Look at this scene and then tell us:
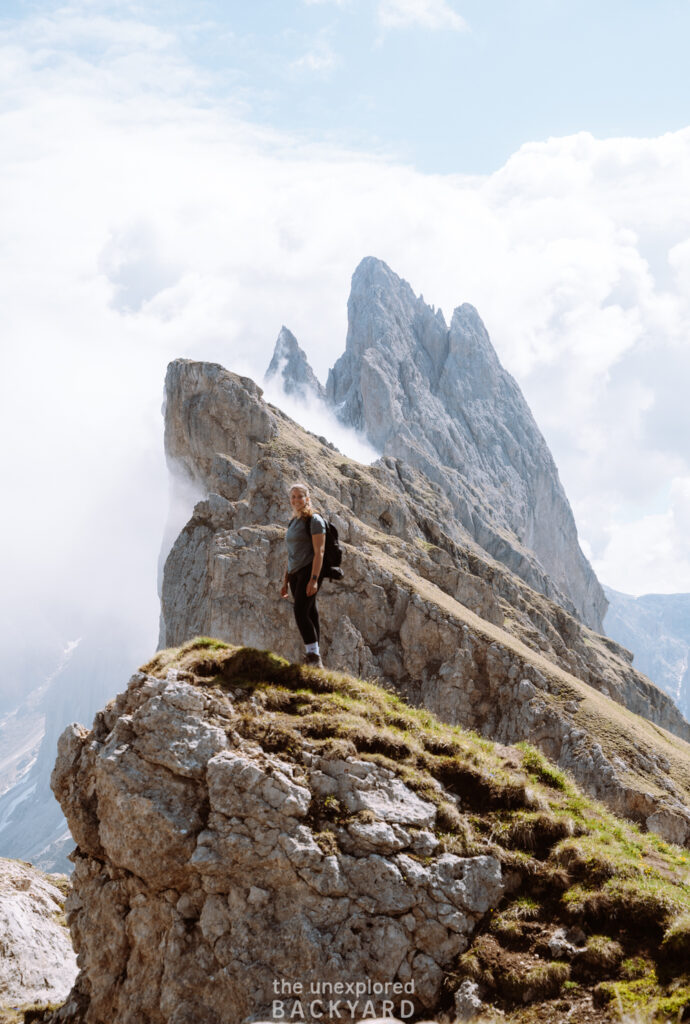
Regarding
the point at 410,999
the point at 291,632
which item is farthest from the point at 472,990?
the point at 291,632

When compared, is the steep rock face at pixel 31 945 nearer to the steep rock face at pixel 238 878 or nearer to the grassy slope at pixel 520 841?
the steep rock face at pixel 238 878

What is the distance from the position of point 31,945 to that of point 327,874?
1311 centimetres

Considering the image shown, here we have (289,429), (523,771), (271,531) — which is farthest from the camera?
(289,429)

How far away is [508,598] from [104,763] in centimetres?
9277

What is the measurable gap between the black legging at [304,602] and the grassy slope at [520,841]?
1076 millimetres

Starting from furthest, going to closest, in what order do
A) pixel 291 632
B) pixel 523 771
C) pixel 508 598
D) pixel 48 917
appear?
1. pixel 508 598
2. pixel 291 632
3. pixel 48 917
4. pixel 523 771

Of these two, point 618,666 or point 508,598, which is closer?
point 508,598

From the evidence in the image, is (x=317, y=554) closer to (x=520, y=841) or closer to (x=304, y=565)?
(x=304, y=565)

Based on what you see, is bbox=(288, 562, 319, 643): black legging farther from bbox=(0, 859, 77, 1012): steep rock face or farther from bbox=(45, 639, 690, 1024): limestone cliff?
bbox=(0, 859, 77, 1012): steep rock face

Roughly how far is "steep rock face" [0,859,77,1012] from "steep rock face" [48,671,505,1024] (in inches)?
280

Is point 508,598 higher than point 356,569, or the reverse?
point 508,598

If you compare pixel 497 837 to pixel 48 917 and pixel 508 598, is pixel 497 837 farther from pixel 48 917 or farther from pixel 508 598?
pixel 508 598

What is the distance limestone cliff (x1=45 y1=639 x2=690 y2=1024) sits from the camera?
30.5ft

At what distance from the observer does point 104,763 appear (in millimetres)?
11406
